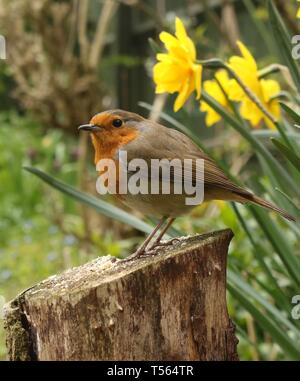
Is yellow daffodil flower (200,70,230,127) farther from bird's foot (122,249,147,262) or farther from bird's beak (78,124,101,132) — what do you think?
bird's foot (122,249,147,262)

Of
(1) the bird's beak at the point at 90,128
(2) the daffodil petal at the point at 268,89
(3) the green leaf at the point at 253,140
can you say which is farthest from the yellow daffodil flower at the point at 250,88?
(1) the bird's beak at the point at 90,128

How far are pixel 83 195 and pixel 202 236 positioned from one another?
1.32 ft

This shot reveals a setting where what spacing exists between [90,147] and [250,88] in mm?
2562

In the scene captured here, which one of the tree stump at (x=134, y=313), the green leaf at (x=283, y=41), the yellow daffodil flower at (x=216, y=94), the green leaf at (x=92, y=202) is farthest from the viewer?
the yellow daffodil flower at (x=216, y=94)

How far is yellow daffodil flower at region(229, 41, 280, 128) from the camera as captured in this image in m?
1.85

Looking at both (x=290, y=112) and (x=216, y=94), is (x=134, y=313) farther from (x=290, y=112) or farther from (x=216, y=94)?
(x=216, y=94)

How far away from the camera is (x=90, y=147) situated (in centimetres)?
437

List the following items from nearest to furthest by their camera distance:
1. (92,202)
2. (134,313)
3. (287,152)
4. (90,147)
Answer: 1. (134,313)
2. (287,152)
3. (92,202)
4. (90,147)

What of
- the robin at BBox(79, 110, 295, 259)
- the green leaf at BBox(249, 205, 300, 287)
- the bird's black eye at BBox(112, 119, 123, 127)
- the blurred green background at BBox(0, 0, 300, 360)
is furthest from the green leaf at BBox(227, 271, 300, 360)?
the bird's black eye at BBox(112, 119, 123, 127)

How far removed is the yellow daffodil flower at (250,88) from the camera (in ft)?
6.08

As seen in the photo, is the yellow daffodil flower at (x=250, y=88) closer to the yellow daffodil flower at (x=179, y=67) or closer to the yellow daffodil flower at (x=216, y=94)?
the yellow daffodil flower at (x=216, y=94)

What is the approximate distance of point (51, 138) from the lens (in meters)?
6.20

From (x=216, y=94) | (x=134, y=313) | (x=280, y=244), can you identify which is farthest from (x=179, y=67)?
(x=134, y=313)

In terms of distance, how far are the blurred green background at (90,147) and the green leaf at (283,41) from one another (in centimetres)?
32
